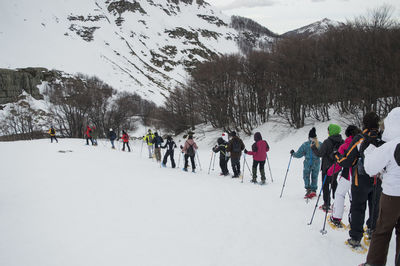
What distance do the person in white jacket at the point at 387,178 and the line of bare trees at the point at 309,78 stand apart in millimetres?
13456

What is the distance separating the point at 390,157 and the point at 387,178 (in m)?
0.25

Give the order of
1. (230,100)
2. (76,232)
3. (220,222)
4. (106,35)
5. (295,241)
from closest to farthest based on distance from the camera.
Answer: (295,241) → (76,232) → (220,222) → (230,100) → (106,35)

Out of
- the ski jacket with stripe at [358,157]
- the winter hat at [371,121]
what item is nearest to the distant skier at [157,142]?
the ski jacket with stripe at [358,157]

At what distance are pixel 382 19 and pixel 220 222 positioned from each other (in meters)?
18.5

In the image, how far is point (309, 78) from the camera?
16.8 metres

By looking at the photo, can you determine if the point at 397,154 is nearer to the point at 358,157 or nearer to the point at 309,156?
the point at 358,157

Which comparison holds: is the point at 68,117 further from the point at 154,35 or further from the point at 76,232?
the point at 154,35

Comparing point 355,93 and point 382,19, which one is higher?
point 382,19

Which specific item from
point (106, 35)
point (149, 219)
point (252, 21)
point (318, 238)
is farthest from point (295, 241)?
point (252, 21)

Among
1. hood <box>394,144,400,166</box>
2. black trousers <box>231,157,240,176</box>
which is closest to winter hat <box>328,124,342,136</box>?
hood <box>394,144,400,166</box>

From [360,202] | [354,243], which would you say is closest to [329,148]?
[360,202]

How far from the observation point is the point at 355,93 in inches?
575

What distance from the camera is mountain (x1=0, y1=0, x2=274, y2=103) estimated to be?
2367 inches

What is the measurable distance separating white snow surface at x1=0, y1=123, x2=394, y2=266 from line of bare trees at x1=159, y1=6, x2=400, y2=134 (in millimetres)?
10536
